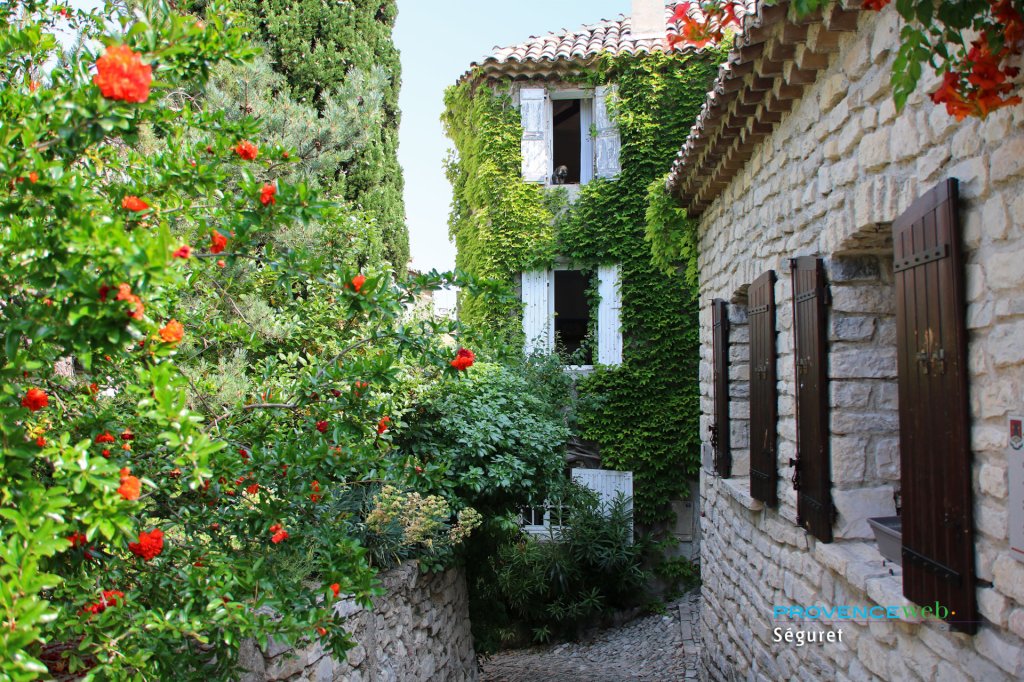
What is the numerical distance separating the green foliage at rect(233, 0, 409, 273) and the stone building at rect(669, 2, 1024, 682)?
14.7 feet

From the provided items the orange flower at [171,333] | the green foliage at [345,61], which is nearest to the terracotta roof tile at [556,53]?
the green foliage at [345,61]

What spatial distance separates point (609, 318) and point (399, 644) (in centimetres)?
601

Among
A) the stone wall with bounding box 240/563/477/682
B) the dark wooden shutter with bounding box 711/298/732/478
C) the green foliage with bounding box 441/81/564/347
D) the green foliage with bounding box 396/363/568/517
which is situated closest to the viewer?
the stone wall with bounding box 240/563/477/682

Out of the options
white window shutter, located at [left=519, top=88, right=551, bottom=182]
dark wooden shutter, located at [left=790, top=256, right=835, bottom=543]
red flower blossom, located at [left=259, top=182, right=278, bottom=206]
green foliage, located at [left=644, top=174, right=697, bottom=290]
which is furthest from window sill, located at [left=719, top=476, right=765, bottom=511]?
white window shutter, located at [left=519, top=88, right=551, bottom=182]

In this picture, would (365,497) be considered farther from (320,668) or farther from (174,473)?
(174,473)

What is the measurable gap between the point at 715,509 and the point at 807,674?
2.55 m

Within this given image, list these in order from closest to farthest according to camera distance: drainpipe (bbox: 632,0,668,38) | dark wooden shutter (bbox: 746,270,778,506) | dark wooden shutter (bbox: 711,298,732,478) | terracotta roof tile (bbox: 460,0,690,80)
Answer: dark wooden shutter (bbox: 746,270,778,506), dark wooden shutter (bbox: 711,298,732,478), terracotta roof tile (bbox: 460,0,690,80), drainpipe (bbox: 632,0,668,38)

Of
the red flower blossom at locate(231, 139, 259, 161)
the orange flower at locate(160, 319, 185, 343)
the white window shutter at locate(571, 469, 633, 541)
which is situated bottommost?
the white window shutter at locate(571, 469, 633, 541)

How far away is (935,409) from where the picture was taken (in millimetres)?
2514

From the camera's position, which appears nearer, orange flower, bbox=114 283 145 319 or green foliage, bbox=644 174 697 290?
orange flower, bbox=114 283 145 319

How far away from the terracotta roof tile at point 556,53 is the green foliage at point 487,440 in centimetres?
485

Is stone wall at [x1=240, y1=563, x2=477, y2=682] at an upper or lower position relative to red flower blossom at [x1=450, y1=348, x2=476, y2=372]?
lower

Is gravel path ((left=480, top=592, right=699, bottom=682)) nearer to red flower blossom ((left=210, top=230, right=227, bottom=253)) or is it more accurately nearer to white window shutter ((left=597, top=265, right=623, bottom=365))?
white window shutter ((left=597, top=265, right=623, bottom=365))

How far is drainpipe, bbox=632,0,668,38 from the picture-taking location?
10.9 m
